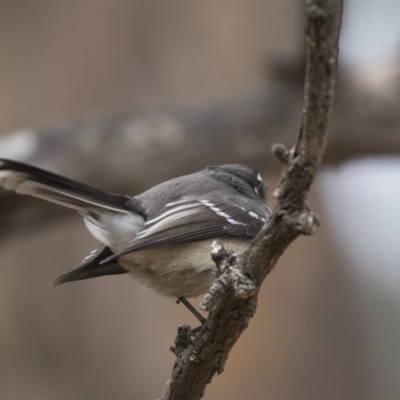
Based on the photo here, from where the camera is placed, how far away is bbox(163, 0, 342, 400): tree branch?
1.79 meters

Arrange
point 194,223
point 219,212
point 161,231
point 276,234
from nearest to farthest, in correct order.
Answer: point 276,234
point 161,231
point 194,223
point 219,212

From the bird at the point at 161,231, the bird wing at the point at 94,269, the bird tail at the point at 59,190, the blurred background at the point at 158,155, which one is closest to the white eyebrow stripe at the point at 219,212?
the bird at the point at 161,231

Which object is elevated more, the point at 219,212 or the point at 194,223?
the point at 219,212

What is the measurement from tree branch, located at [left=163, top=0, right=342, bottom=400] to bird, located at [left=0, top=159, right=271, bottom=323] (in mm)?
457

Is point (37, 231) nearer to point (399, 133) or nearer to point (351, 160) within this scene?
point (351, 160)

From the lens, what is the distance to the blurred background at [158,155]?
6.07 m

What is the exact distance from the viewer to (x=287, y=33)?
7.26m

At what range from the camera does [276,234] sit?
2189mm

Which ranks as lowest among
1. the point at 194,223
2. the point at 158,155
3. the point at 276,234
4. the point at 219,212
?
the point at 276,234

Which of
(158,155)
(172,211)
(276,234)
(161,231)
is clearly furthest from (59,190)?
(158,155)

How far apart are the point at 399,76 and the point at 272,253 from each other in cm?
468

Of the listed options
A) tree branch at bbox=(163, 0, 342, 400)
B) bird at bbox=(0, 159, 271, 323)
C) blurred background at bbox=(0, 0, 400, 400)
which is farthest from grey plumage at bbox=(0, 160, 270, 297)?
blurred background at bbox=(0, 0, 400, 400)

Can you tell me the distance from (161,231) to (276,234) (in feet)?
3.74

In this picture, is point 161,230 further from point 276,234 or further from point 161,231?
point 276,234
